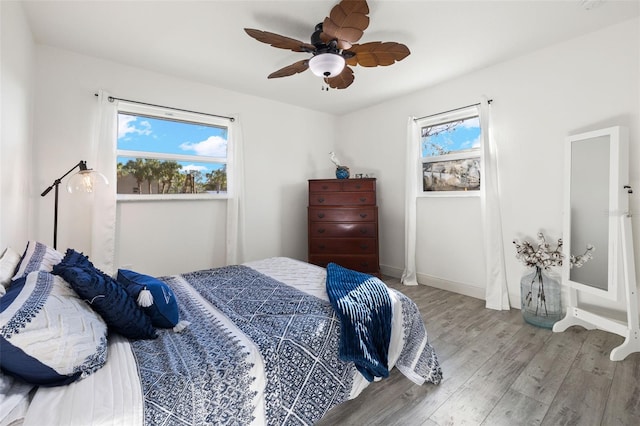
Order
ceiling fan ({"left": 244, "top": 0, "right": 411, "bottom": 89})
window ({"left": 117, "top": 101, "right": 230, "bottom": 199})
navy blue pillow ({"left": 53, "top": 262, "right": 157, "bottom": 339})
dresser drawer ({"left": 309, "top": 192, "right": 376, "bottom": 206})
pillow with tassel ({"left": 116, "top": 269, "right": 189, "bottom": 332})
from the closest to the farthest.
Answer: navy blue pillow ({"left": 53, "top": 262, "right": 157, "bottom": 339})
pillow with tassel ({"left": 116, "top": 269, "right": 189, "bottom": 332})
ceiling fan ({"left": 244, "top": 0, "right": 411, "bottom": 89})
window ({"left": 117, "top": 101, "right": 230, "bottom": 199})
dresser drawer ({"left": 309, "top": 192, "right": 376, "bottom": 206})

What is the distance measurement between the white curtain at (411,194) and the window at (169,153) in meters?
2.34

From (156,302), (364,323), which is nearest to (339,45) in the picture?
(364,323)

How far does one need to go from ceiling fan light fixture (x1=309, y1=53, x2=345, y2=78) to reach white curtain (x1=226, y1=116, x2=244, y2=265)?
1806 millimetres

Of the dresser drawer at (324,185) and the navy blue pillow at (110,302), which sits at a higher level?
the dresser drawer at (324,185)

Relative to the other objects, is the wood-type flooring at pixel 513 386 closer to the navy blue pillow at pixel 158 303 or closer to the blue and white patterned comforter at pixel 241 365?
the blue and white patterned comforter at pixel 241 365

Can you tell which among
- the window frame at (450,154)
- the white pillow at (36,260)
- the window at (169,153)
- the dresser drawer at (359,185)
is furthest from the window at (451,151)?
the white pillow at (36,260)

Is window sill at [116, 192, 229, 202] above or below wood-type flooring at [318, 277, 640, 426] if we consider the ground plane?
above

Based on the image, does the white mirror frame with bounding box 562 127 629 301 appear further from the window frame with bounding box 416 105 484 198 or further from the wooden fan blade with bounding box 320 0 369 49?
the wooden fan blade with bounding box 320 0 369 49

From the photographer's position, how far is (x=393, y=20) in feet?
6.88

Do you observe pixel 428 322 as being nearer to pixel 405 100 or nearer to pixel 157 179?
pixel 405 100

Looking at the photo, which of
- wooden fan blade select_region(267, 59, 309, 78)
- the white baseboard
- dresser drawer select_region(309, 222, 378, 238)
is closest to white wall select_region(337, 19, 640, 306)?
the white baseboard

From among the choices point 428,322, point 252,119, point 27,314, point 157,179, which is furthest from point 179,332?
point 252,119

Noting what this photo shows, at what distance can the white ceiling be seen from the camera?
198 centimetres

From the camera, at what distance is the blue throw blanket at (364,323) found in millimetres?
1433
